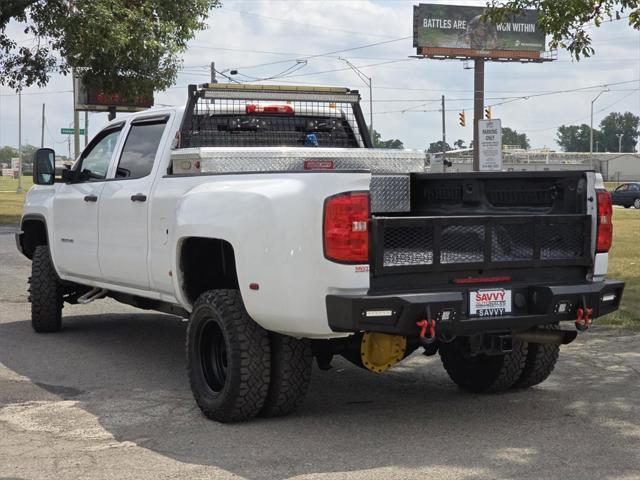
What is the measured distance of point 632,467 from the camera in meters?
5.06

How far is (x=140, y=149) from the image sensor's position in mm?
7555

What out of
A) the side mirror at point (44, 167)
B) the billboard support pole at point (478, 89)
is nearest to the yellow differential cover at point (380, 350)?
the side mirror at point (44, 167)

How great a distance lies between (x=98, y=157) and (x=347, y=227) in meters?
3.81

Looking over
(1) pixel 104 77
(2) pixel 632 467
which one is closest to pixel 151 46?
(1) pixel 104 77

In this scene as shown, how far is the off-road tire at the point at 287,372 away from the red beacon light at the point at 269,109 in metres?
2.45

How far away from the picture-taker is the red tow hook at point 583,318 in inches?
228

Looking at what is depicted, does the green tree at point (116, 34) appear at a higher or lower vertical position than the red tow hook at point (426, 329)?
higher

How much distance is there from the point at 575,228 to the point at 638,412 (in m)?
1.34

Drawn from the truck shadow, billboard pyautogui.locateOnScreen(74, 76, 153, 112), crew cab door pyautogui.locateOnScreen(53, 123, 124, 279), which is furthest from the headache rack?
billboard pyautogui.locateOnScreen(74, 76, 153, 112)

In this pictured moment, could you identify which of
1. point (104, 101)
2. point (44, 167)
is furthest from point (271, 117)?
point (104, 101)

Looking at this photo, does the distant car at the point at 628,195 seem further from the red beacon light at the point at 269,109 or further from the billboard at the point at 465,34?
the red beacon light at the point at 269,109

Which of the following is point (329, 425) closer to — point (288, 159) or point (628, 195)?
point (288, 159)

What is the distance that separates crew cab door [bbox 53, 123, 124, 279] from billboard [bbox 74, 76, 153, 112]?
18.4 m

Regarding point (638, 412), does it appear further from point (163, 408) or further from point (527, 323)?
point (163, 408)
